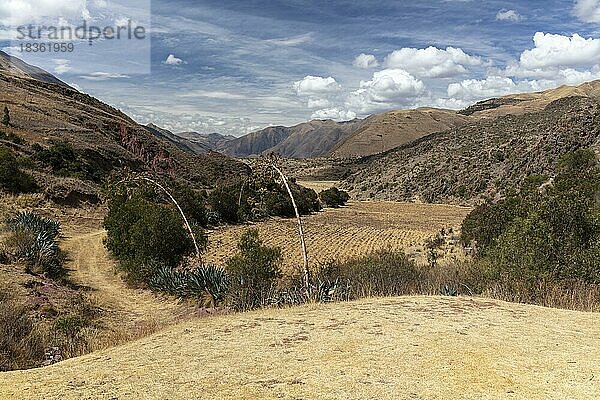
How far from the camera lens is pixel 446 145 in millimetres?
77125

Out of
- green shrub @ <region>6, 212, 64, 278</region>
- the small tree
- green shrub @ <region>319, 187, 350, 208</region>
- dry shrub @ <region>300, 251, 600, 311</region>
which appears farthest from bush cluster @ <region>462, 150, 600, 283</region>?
the small tree

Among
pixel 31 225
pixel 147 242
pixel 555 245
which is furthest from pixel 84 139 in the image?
pixel 555 245

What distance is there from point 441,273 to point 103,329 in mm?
10154

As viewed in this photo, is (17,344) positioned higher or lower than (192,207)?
higher

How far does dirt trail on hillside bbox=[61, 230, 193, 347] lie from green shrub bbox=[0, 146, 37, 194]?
10.2 m

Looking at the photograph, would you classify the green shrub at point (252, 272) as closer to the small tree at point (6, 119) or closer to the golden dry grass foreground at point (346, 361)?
the golden dry grass foreground at point (346, 361)

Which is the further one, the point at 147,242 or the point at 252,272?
the point at 147,242

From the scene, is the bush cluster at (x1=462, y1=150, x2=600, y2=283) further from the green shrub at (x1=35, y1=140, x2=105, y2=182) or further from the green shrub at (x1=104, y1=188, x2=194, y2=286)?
the green shrub at (x1=35, y1=140, x2=105, y2=182)

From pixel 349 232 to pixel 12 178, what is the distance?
22022mm

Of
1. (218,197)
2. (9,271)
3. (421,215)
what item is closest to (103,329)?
(9,271)

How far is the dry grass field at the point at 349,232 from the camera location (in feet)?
89.5

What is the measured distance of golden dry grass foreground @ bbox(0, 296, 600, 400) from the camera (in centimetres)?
547

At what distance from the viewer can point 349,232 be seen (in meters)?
37.0

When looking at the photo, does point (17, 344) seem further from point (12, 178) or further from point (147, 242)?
point (12, 178)
